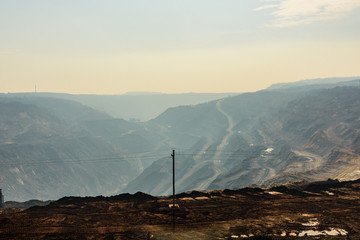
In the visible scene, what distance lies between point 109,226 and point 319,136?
106136mm

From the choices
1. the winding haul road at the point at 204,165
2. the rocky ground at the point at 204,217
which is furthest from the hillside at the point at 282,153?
the rocky ground at the point at 204,217

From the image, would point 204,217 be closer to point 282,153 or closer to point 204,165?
point 282,153

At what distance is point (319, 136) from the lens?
12138cm

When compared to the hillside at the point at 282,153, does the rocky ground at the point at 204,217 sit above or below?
above

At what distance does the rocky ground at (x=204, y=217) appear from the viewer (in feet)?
96.2

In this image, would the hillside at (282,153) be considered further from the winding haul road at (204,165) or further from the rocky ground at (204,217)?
the rocky ground at (204,217)

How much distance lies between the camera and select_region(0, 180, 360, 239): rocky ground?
2931 cm

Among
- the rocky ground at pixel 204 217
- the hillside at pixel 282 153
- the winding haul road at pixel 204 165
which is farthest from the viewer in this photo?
the winding haul road at pixel 204 165

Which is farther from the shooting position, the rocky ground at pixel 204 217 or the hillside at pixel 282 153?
the hillside at pixel 282 153

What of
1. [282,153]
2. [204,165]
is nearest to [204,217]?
[282,153]

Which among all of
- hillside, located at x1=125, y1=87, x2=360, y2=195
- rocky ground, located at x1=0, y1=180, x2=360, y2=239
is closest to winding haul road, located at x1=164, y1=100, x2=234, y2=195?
hillside, located at x1=125, y1=87, x2=360, y2=195

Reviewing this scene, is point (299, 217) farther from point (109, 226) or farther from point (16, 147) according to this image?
point (16, 147)

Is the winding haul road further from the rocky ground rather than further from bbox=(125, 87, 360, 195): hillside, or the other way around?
the rocky ground

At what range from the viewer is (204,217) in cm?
3397
